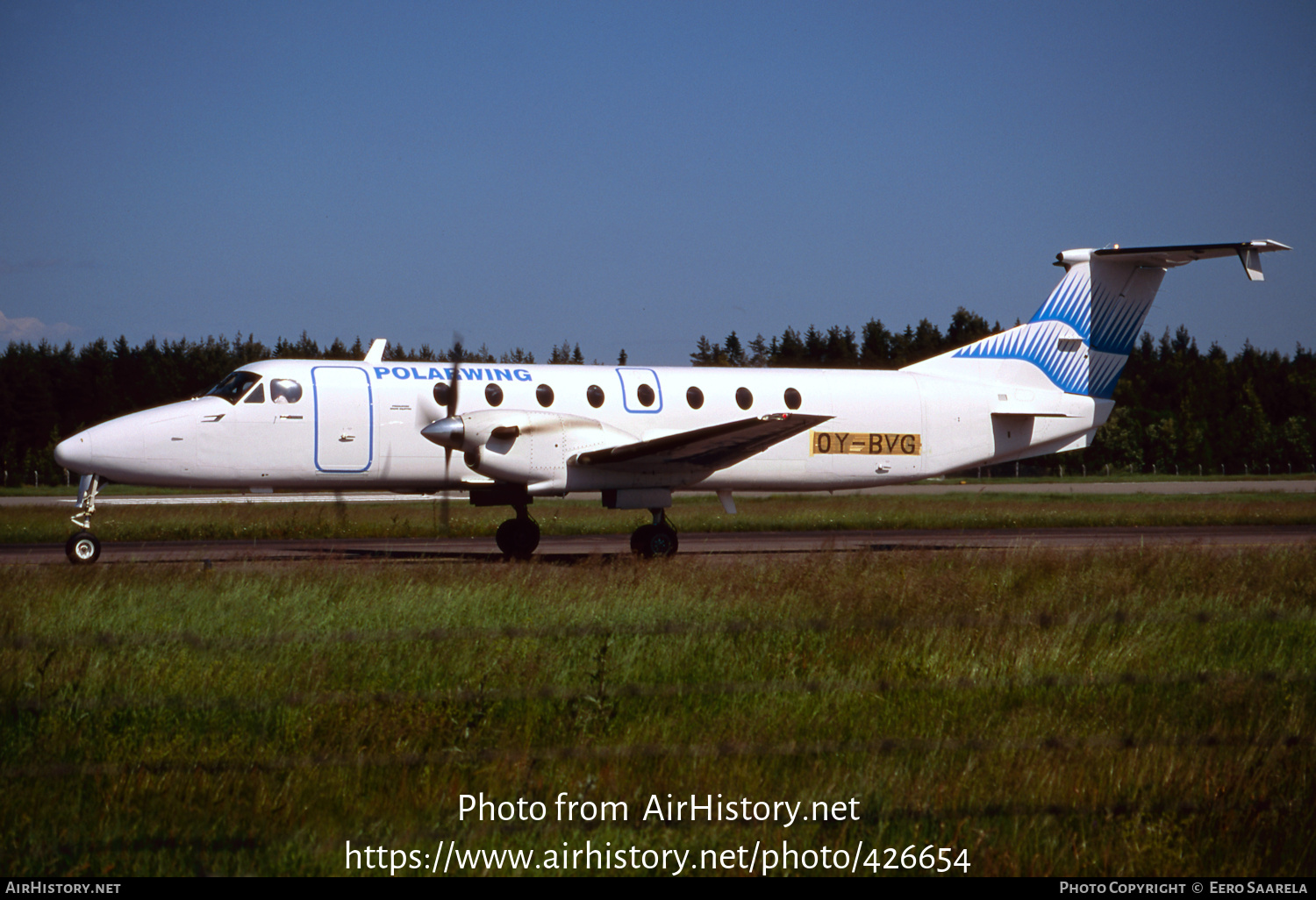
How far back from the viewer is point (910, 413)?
19031 mm

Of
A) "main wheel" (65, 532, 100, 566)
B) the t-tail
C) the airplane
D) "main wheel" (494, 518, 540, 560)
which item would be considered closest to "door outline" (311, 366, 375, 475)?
the airplane

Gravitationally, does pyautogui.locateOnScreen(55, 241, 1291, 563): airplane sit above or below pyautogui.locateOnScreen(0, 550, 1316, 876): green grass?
above

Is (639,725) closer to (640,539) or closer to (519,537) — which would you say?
(640,539)

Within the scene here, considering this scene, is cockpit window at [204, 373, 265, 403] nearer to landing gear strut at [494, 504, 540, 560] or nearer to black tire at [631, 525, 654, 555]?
landing gear strut at [494, 504, 540, 560]

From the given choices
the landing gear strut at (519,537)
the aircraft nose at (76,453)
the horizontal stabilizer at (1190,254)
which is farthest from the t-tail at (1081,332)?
the aircraft nose at (76,453)

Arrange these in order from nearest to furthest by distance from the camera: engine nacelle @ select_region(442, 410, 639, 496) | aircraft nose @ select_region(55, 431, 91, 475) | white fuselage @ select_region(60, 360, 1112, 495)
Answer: aircraft nose @ select_region(55, 431, 91, 475)
white fuselage @ select_region(60, 360, 1112, 495)
engine nacelle @ select_region(442, 410, 639, 496)

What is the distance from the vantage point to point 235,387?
1562 cm

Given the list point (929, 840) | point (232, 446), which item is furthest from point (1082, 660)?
point (232, 446)

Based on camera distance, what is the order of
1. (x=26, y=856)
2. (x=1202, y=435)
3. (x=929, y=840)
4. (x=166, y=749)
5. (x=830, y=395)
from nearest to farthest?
(x=26, y=856)
(x=929, y=840)
(x=166, y=749)
(x=830, y=395)
(x=1202, y=435)

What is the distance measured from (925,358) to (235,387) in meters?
55.1

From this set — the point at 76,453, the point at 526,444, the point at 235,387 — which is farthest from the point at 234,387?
the point at 526,444

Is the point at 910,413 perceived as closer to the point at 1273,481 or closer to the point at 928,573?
the point at 928,573

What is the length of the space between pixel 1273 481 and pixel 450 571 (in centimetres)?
5570

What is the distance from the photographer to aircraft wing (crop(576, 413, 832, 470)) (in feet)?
51.1
